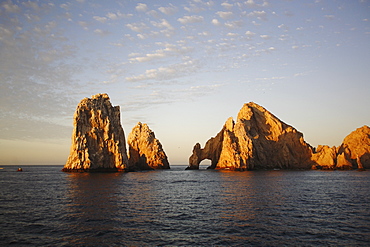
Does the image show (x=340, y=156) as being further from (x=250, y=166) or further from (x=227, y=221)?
(x=227, y=221)

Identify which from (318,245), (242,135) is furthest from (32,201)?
(242,135)

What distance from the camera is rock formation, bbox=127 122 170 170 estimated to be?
140 metres

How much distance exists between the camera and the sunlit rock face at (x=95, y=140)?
91.4 m

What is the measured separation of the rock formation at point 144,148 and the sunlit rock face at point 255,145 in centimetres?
1825

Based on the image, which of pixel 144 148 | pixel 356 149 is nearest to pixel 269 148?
pixel 356 149

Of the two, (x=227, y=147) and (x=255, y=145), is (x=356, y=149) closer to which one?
(x=255, y=145)

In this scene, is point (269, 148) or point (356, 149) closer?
point (356, 149)

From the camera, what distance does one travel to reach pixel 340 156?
119500 mm

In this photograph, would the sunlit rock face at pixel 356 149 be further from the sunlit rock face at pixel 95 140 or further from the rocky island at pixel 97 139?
the sunlit rock face at pixel 95 140

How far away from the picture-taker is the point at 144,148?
5536 inches

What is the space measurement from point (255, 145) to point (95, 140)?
67931 mm

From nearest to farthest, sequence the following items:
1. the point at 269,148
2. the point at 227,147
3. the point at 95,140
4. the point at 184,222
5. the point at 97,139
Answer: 1. the point at 184,222
2. the point at 95,140
3. the point at 97,139
4. the point at 227,147
5. the point at 269,148

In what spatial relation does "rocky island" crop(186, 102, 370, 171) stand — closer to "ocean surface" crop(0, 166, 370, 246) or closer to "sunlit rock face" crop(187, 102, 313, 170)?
"sunlit rock face" crop(187, 102, 313, 170)

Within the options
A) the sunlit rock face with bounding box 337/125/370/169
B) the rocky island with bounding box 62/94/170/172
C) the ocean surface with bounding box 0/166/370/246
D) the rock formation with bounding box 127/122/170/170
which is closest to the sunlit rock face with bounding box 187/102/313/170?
the sunlit rock face with bounding box 337/125/370/169
